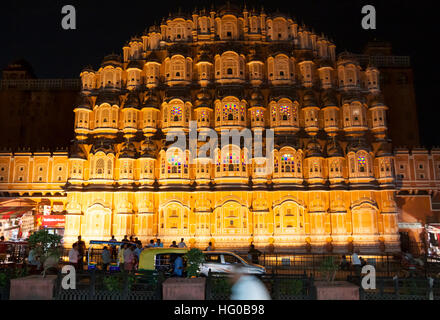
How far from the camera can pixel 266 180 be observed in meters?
33.0

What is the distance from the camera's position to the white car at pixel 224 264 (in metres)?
18.7

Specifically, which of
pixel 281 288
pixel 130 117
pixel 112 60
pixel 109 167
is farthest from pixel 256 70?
pixel 281 288

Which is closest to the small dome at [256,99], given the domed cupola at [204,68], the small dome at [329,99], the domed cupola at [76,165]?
the domed cupola at [204,68]

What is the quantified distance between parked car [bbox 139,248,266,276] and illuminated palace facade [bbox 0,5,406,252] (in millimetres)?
12560

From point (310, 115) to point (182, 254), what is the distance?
67.7ft

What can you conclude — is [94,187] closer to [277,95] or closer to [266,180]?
[266,180]

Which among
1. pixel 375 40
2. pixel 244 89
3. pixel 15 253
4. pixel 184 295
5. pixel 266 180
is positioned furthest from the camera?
pixel 375 40

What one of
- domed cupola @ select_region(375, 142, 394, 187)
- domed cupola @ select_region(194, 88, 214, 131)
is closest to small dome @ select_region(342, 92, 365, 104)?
domed cupola @ select_region(375, 142, 394, 187)

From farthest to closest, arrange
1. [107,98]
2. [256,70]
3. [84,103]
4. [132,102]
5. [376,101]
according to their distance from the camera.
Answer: [256,70], [84,103], [107,98], [376,101], [132,102]

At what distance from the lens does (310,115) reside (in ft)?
114

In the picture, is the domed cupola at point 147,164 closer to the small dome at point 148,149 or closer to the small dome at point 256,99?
the small dome at point 148,149

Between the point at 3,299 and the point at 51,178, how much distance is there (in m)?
25.5

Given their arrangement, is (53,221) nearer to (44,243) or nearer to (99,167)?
(99,167)

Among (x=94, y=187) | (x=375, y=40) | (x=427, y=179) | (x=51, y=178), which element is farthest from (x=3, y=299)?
(x=375, y=40)
